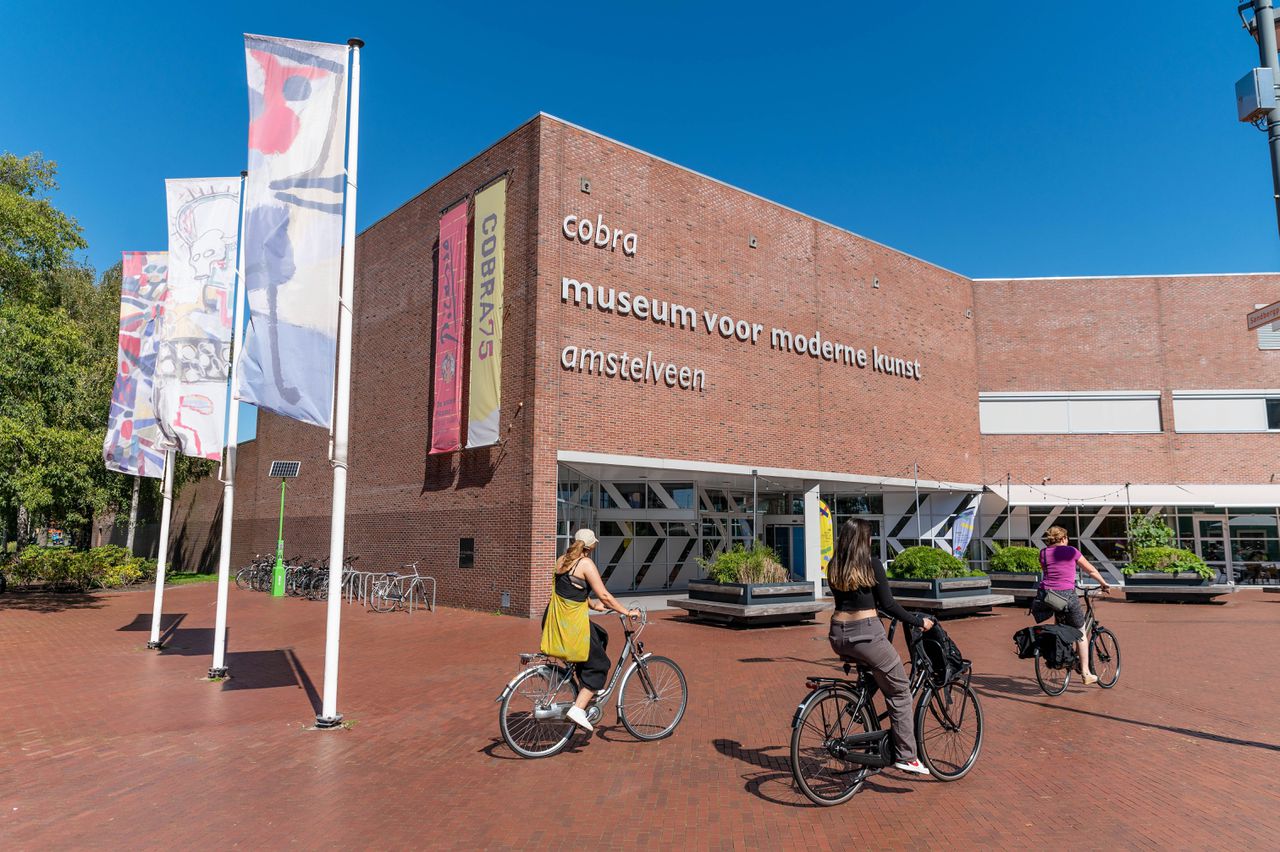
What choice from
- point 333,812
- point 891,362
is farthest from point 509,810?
point 891,362

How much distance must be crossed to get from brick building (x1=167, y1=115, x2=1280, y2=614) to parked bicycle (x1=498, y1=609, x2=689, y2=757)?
31.3 feet

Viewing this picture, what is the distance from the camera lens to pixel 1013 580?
18875 mm

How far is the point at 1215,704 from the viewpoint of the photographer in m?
8.14

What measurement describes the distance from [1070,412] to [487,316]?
71.5 feet

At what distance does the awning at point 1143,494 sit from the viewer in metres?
26.3

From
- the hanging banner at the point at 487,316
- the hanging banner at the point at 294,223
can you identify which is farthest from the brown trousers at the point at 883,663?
the hanging banner at the point at 487,316

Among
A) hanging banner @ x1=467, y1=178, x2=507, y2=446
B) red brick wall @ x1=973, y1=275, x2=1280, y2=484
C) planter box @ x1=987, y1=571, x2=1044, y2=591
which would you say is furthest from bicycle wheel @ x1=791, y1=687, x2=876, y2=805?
red brick wall @ x1=973, y1=275, x2=1280, y2=484

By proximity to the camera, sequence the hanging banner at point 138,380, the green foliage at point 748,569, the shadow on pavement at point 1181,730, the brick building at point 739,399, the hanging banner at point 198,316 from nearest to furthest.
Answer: the shadow on pavement at point 1181,730, the hanging banner at point 198,316, the hanging banner at point 138,380, the green foliage at point 748,569, the brick building at point 739,399

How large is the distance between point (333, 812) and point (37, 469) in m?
15.0

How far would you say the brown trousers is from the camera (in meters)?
5.17

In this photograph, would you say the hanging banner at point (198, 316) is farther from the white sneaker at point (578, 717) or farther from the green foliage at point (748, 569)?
the green foliage at point (748, 569)

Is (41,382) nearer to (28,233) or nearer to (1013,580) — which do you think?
(28,233)

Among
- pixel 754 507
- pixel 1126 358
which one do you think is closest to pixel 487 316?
pixel 754 507

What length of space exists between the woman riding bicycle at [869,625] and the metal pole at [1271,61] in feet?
17.2
